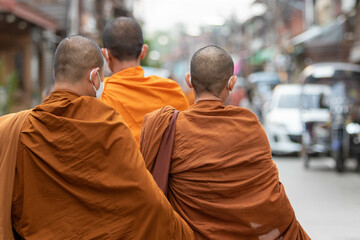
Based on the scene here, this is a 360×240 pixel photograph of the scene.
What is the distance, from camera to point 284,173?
11.8 m

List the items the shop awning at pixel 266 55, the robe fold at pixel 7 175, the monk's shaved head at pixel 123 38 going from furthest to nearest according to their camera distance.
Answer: the shop awning at pixel 266 55
the monk's shaved head at pixel 123 38
the robe fold at pixel 7 175

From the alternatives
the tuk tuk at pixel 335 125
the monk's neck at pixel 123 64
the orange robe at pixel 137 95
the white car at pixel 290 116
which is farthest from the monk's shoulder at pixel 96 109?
the white car at pixel 290 116

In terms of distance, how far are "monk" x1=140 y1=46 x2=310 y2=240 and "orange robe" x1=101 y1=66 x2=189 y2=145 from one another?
0.58 metres

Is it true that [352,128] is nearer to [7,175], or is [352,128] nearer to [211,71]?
[211,71]

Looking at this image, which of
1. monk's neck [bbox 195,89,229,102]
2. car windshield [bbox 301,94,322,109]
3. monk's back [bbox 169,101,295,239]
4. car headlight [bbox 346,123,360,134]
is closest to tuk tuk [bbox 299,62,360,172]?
car headlight [bbox 346,123,360,134]

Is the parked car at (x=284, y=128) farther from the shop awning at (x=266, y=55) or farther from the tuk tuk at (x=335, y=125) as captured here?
the shop awning at (x=266, y=55)

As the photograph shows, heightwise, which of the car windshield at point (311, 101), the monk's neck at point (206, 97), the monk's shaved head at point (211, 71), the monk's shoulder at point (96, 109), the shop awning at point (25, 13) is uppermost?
the shop awning at point (25, 13)

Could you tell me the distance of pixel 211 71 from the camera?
327 cm

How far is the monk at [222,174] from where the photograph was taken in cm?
303

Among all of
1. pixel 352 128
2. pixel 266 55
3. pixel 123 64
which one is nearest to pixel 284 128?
pixel 352 128

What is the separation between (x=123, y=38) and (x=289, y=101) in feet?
40.5

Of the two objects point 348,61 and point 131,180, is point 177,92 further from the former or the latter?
point 348,61

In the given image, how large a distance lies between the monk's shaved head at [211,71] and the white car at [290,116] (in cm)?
1103

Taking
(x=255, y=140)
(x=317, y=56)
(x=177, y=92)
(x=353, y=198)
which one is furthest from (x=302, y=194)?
(x=317, y=56)
